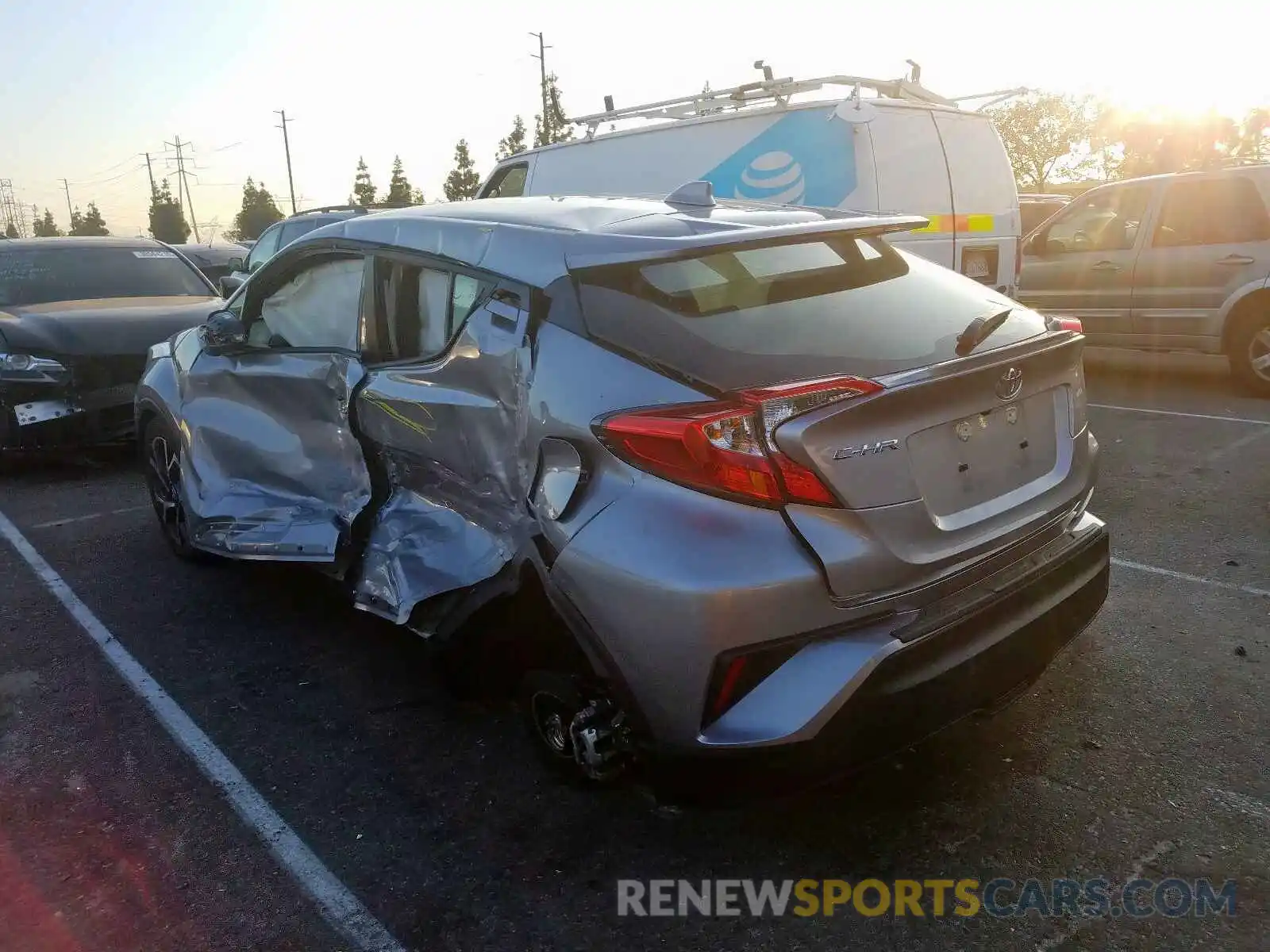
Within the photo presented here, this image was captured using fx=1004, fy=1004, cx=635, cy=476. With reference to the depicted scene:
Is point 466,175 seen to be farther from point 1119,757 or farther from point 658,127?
point 1119,757

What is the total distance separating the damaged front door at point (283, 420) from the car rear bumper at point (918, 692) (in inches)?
73.1

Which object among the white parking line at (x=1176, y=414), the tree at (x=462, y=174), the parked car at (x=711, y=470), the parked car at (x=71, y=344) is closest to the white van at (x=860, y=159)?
the white parking line at (x=1176, y=414)

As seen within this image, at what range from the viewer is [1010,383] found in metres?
2.65

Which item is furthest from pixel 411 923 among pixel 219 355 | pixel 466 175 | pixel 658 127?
pixel 466 175

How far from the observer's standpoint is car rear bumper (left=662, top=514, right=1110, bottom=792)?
2275 mm

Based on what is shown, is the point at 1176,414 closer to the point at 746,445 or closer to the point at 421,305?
the point at 421,305

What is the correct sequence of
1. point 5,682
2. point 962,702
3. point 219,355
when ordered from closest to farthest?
point 962,702 → point 5,682 → point 219,355

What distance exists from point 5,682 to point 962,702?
3.52 m

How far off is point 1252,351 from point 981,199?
2.49 meters

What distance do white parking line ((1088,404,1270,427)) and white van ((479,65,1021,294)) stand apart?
1.50 meters

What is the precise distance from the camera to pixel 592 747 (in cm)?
269

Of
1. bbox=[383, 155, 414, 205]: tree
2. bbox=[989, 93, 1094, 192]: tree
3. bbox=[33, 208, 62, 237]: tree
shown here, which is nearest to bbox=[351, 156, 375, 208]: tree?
bbox=[383, 155, 414, 205]: tree

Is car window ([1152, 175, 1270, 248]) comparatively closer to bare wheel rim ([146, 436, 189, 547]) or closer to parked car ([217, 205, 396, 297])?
bare wheel rim ([146, 436, 189, 547])

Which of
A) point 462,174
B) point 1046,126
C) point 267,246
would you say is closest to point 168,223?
point 462,174
